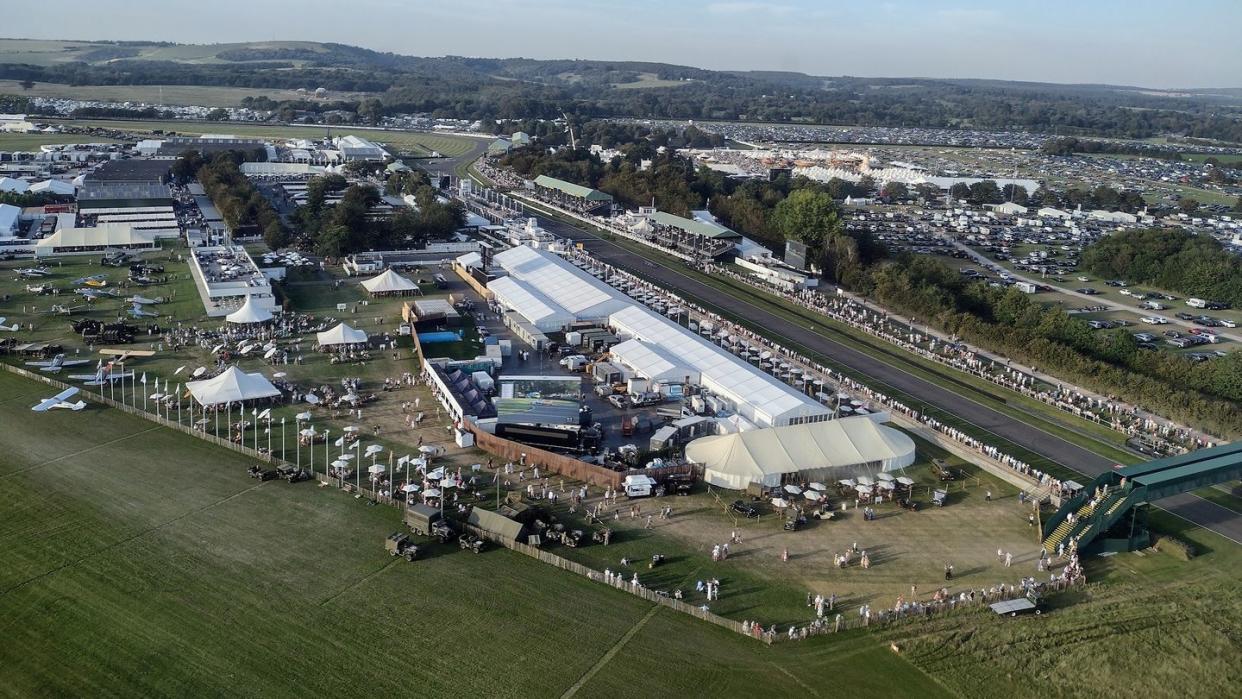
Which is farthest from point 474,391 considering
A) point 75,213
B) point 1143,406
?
point 75,213

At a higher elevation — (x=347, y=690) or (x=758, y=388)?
(x=758, y=388)

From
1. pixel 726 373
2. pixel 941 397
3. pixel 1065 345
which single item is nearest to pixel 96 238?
pixel 726 373

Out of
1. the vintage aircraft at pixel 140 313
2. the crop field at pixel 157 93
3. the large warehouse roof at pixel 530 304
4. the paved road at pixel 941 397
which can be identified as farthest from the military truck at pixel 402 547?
the crop field at pixel 157 93

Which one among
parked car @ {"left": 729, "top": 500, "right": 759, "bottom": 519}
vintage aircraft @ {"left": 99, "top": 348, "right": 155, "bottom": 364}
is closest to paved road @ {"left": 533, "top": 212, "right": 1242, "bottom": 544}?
parked car @ {"left": 729, "top": 500, "right": 759, "bottom": 519}

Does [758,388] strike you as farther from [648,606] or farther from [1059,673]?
[1059,673]

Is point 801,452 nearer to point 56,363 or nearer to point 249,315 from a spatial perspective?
point 249,315

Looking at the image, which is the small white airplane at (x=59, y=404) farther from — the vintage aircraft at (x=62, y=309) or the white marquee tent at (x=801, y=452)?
the white marquee tent at (x=801, y=452)
